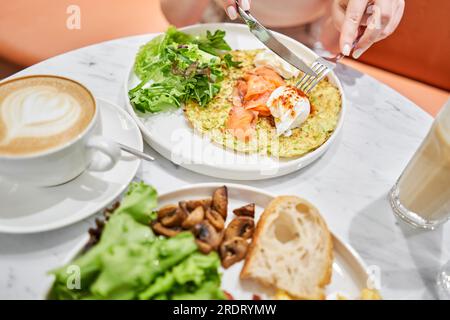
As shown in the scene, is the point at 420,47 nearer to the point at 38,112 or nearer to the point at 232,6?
the point at 232,6

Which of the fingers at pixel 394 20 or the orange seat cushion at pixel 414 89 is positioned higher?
the fingers at pixel 394 20

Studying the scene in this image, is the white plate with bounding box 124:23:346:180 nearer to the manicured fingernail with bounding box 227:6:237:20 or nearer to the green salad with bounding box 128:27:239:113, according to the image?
the green salad with bounding box 128:27:239:113

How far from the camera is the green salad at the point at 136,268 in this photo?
840mm

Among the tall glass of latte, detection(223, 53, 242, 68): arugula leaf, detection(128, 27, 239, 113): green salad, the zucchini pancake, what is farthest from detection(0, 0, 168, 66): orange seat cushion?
the tall glass of latte

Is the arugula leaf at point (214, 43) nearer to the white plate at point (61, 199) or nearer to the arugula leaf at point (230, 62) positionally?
the arugula leaf at point (230, 62)

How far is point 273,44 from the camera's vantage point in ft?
5.17

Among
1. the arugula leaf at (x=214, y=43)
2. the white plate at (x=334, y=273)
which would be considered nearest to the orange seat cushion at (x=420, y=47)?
the arugula leaf at (x=214, y=43)

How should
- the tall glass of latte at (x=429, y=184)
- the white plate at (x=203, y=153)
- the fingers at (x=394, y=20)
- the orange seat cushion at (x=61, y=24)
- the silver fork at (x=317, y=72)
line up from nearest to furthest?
1. the tall glass of latte at (x=429, y=184)
2. the white plate at (x=203, y=153)
3. the silver fork at (x=317, y=72)
4. the fingers at (x=394, y=20)
5. the orange seat cushion at (x=61, y=24)

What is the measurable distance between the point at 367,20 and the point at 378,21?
6 centimetres

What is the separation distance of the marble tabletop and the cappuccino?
235 mm

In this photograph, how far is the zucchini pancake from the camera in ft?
4.36

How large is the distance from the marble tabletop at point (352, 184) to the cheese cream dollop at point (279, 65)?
229mm

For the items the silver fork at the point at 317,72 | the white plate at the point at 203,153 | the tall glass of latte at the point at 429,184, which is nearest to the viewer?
the tall glass of latte at the point at 429,184

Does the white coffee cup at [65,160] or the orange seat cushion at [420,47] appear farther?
the orange seat cushion at [420,47]
